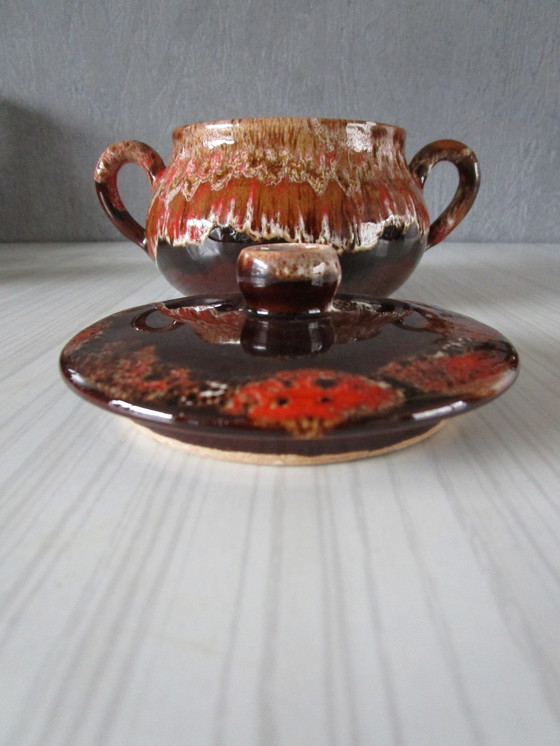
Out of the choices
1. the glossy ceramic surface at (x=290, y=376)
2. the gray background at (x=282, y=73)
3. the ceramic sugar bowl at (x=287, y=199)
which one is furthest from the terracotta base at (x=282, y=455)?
the gray background at (x=282, y=73)

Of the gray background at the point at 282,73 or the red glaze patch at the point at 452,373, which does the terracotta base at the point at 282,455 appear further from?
the gray background at the point at 282,73

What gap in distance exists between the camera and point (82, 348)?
29 centimetres

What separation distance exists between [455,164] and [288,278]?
0.31 meters

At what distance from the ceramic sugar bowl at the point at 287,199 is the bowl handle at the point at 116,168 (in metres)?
0.06

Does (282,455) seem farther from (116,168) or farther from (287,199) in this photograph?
(116,168)

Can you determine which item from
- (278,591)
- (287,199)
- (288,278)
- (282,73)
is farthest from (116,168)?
(282,73)

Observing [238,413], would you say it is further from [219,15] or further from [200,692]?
[219,15]

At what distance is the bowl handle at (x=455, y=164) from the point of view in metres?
0.54

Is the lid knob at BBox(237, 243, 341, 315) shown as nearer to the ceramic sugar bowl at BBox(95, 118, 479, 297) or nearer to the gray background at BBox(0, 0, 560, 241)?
the ceramic sugar bowl at BBox(95, 118, 479, 297)

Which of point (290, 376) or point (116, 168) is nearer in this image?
point (290, 376)

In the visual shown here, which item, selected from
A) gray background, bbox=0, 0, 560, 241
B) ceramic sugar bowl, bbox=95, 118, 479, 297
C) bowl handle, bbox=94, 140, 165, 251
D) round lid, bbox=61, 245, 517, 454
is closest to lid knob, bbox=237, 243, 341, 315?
round lid, bbox=61, 245, 517, 454

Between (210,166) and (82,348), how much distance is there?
0.71 ft

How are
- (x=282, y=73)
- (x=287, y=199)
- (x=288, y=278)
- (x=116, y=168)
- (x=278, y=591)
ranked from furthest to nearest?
(x=282, y=73), (x=116, y=168), (x=287, y=199), (x=288, y=278), (x=278, y=591)

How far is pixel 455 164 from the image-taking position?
21.9 inches
